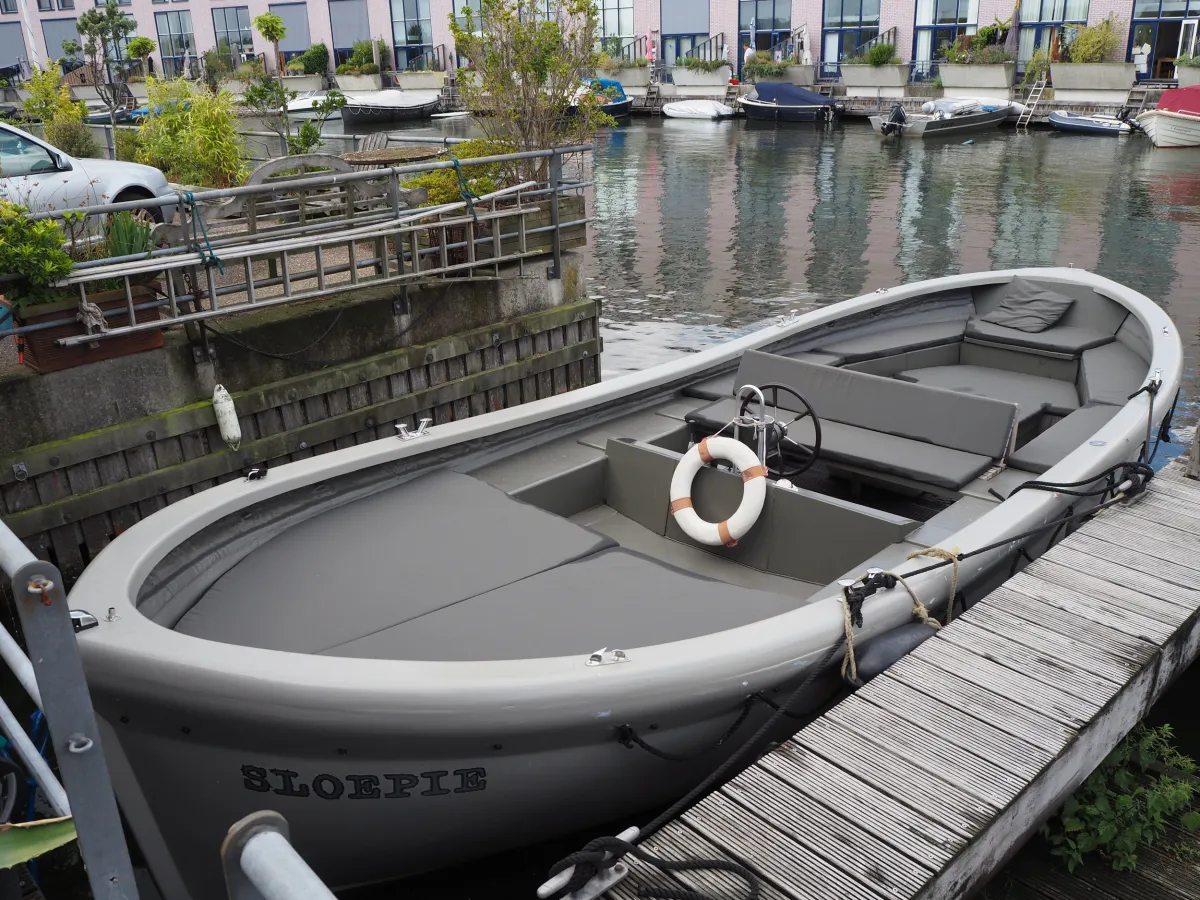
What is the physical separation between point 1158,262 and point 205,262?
15563mm

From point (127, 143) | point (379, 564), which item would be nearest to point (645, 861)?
point (379, 564)

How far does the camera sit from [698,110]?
140 feet

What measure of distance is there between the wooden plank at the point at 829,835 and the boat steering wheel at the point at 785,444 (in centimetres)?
253

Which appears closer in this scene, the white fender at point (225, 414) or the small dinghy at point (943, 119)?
the white fender at point (225, 414)

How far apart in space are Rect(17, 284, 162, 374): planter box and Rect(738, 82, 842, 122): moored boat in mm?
36798

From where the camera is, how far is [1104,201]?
22.8 meters

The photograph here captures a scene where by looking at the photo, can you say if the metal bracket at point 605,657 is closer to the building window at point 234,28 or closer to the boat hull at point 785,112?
the boat hull at point 785,112

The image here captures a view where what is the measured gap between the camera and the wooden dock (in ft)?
10.5

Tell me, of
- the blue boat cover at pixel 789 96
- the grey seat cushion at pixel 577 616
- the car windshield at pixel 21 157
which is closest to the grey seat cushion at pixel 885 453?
the grey seat cushion at pixel 577 616

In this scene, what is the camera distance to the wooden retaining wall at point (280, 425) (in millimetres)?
6590

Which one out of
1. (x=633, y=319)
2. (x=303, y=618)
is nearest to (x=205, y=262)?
(x=303, y=618)

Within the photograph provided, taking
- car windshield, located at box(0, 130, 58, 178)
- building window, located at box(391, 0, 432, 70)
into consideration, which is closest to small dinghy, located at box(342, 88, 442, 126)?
building window, located at box(391, 0, 432, 70)

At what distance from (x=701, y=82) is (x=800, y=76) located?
171 inches

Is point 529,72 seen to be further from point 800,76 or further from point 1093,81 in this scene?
point 800,76
